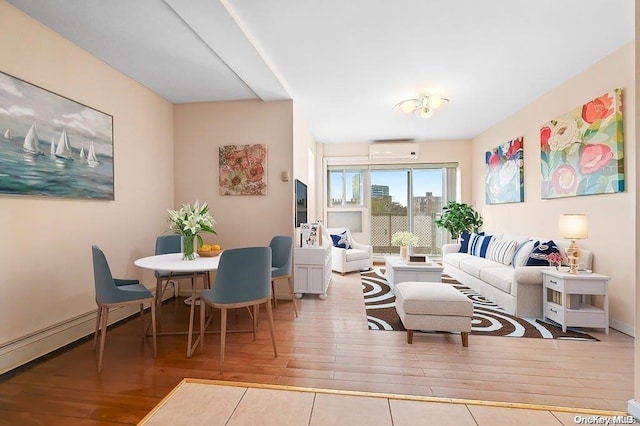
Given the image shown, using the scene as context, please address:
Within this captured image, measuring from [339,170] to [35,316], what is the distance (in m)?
5.67

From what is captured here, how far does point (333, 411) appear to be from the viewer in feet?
5.39

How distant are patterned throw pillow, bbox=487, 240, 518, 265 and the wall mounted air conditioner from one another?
2641 millimetres

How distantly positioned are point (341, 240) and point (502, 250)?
9.23 ft

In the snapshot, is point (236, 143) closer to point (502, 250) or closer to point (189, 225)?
point (189, 225)

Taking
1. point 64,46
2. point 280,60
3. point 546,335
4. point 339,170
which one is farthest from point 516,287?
point 64,46

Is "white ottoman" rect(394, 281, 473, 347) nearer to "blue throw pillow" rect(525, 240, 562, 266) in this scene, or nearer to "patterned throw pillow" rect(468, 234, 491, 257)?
"blue throw pillow" rect(525, 240, 562, 266)

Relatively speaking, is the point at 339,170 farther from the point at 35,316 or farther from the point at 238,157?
the point at 35,316

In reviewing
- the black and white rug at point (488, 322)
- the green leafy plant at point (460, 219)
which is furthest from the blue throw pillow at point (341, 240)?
the green leafy plant at point (460, 219)

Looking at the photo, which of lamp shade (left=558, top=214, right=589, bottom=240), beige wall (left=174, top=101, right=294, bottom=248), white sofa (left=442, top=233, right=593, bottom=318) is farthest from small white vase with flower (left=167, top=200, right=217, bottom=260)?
lamp shade (left=558, top=214, right=589, bottom=240)

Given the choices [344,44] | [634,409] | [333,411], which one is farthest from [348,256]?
[634,409]

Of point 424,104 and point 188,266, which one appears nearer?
point 188,266

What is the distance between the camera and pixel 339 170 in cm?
686

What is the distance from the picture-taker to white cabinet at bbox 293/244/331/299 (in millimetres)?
3943

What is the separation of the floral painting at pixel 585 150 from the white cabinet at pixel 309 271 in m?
3.20
